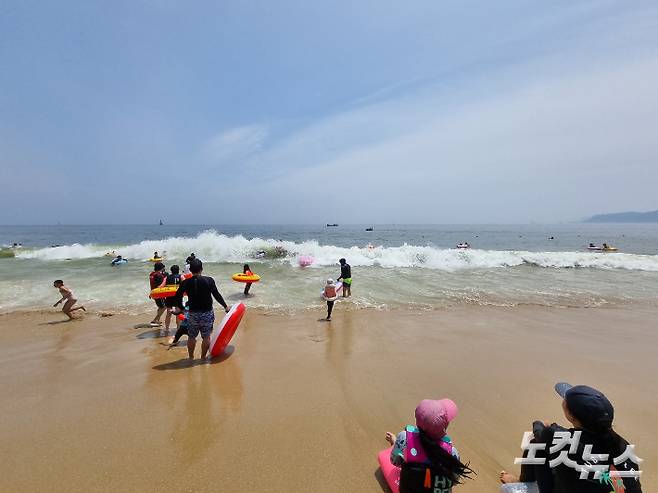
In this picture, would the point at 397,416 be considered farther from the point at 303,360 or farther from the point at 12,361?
the point at 12,361

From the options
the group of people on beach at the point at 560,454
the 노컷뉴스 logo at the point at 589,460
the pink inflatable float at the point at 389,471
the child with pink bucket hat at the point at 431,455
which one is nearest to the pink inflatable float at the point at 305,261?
the pink inflatable float at the point at 389,471

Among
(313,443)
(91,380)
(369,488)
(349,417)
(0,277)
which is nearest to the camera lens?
(369,488)

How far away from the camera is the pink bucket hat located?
2.15 meters

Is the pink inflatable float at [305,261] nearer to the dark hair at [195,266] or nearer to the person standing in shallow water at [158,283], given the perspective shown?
the person standing in shallow water at [158,283]

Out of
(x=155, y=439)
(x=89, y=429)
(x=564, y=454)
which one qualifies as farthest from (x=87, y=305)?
(x=564, y=454)

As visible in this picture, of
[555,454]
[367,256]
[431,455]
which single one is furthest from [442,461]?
[367,256]

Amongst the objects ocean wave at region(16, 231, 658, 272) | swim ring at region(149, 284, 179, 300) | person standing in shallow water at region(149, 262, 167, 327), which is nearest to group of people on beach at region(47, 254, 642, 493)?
swim ring at region(149, 284, 179, 300)

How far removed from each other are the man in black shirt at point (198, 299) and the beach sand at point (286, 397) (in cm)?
58

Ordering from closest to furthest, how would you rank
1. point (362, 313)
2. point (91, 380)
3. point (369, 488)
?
point (369, 488)
point (91, 380)
point (362, 313)

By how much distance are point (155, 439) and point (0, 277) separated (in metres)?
18.3

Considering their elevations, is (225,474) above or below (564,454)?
below

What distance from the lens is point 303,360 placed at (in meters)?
5.74

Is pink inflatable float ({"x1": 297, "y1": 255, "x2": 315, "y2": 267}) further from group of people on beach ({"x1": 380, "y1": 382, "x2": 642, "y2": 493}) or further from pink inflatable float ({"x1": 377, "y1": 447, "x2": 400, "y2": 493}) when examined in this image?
group of people on beach ({"x1": 380, "y1": 382, "x2": 642, "y2": 493})

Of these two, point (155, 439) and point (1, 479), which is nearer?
point (1, 479)
